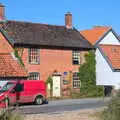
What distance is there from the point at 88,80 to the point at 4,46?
9.81 meters

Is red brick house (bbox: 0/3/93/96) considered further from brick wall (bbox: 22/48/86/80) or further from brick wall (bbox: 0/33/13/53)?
brick wall (bbox: 0/33/13/53)

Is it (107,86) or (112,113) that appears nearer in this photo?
(112,113)

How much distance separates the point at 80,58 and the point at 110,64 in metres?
3.58

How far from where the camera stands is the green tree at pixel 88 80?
4894cm

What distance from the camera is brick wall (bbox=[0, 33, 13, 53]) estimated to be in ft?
148

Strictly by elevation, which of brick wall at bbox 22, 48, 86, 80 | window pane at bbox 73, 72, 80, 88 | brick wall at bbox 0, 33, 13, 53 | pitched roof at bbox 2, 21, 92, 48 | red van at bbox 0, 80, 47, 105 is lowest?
red van at bbox 0, 80, 47, 105

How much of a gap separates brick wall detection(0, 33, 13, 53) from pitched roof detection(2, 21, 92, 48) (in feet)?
2.45

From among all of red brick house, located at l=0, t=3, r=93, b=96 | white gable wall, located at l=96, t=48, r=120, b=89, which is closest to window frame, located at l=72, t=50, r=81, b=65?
red brick house, located at l=0, t=3, r=93, b=96

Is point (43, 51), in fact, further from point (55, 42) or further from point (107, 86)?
point (107, 86)

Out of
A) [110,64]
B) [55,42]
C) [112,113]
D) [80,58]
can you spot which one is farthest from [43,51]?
[112,113]

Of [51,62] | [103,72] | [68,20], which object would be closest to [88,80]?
[103,72]

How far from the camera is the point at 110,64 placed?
5069 centimetres

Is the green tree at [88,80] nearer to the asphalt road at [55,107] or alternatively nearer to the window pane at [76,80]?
the window pane at [76,80]

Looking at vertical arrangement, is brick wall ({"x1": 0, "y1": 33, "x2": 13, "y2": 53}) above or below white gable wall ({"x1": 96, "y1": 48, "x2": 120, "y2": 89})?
above
